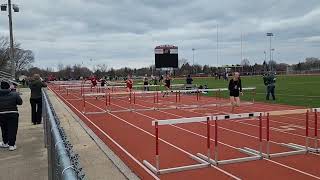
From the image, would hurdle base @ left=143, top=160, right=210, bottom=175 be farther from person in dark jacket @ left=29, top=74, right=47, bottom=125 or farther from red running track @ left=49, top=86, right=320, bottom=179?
person in dark jacket @ left=29, top=74, right=47, bottom=125

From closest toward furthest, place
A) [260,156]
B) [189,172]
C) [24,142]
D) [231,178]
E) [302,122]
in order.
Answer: [231,178]
[189,172]
[260,156]
[24,142]
[302,122]

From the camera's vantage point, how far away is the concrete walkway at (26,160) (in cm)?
880

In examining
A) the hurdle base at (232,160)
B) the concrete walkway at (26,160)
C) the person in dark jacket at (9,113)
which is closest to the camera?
the concrete walkway at (26,160)

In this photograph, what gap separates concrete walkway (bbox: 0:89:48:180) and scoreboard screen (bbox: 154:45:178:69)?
125 ft

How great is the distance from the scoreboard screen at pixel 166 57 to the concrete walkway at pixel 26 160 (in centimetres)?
3819

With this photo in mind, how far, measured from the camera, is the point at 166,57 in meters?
52.8

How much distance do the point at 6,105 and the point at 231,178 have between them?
622cm

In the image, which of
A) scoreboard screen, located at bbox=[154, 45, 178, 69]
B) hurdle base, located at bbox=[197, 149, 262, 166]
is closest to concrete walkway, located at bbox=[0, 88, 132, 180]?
hurdle base, located at bbox=[197, 149, 262, 166]

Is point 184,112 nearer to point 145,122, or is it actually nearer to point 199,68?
point 145,122

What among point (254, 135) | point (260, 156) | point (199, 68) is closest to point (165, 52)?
point (254, 135)

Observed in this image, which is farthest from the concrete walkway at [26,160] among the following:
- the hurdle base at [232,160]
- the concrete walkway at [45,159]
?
the hurdle base at [232,160]

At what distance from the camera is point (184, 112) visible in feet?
69.9

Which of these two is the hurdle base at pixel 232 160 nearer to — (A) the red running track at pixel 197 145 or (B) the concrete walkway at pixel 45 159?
(A) the red running track at pixel 197 145

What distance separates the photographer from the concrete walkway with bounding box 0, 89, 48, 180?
8.80m
